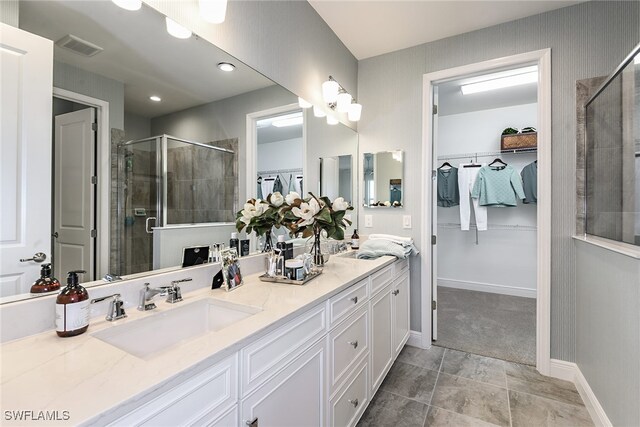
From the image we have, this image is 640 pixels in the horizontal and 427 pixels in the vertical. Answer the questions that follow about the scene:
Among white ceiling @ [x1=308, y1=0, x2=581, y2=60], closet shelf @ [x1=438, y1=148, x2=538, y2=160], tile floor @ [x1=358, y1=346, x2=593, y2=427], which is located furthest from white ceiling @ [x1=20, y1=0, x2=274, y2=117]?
closet shelf @ [x1=438, y1=148, x2=538, y2=160]

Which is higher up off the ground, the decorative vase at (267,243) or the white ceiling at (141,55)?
the white ceiling at (141,55)

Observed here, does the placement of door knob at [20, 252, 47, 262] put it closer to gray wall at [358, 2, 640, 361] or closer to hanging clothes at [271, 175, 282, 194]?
hanging clothes at [271, 175, 282, 194]

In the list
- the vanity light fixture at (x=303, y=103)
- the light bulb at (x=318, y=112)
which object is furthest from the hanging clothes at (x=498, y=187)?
the vanity light fixture at (x=303, y=103)

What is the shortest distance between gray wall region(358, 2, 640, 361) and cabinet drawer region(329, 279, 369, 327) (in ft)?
3.80

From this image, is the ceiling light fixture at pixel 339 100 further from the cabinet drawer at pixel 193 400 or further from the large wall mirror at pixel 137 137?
the cabinet drawer at pixel 193 400

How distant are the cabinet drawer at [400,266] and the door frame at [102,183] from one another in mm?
1769

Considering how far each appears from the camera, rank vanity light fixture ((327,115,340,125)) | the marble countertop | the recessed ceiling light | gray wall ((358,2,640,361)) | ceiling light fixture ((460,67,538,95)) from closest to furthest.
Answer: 1. the marble countertop
2. the recessed ceiling light
3. gray wall ((358,2,640,361))
4. vanity light fixture ((327,115,340,125))
5. ceiling light fixture ((460,67,538,95))

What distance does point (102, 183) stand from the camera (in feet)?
3.34

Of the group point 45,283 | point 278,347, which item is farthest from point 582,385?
point 45,283

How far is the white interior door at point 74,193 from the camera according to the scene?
909 millimetres

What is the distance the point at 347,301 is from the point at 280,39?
5.50 ft

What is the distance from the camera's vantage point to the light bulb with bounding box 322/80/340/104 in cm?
232

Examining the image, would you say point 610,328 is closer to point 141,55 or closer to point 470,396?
point 470,396

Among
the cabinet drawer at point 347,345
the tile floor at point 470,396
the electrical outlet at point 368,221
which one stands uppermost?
the electrical outlet at point 368,221
